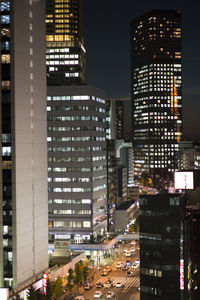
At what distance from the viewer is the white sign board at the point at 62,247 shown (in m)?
101

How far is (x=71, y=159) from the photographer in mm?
130375

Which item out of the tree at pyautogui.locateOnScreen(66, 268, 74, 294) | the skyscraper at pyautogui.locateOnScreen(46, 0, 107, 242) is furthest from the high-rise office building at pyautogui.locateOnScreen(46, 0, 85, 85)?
the tree at pyautogui.locateOnScreen(66, 268, 74, 294)

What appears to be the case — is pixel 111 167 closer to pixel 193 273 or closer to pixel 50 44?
pixel 50 44

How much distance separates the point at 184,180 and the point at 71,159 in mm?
51170

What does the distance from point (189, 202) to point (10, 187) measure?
32.2m

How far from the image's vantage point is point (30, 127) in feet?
283

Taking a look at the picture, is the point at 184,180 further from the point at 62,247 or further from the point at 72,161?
the point at 72,161

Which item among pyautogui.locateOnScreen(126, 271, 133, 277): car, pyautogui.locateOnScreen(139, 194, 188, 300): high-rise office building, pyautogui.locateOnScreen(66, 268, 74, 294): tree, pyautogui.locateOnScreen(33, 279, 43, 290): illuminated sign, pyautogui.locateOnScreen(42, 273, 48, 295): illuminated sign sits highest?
pyautogui.locateOnScreen(139, 194, 188, 300): high-rise office building

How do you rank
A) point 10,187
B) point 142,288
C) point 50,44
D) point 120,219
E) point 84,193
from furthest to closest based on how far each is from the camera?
point 50,44 → point 120,219 → point 84,193 → point 10,187 → point 142,288

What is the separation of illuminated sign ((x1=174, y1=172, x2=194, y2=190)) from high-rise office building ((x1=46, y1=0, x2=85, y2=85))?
103227mm

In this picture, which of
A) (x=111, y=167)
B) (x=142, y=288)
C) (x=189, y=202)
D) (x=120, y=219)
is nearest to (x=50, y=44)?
(x=111, y=167)

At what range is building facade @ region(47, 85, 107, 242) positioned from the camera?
13000 centimetres

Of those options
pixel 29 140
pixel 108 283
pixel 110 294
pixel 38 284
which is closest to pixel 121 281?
pixel 108 283

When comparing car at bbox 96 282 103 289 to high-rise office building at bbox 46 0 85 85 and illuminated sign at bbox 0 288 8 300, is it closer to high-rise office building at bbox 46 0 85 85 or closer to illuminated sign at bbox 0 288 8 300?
illuminated sign at bbox 0 288 8 300
